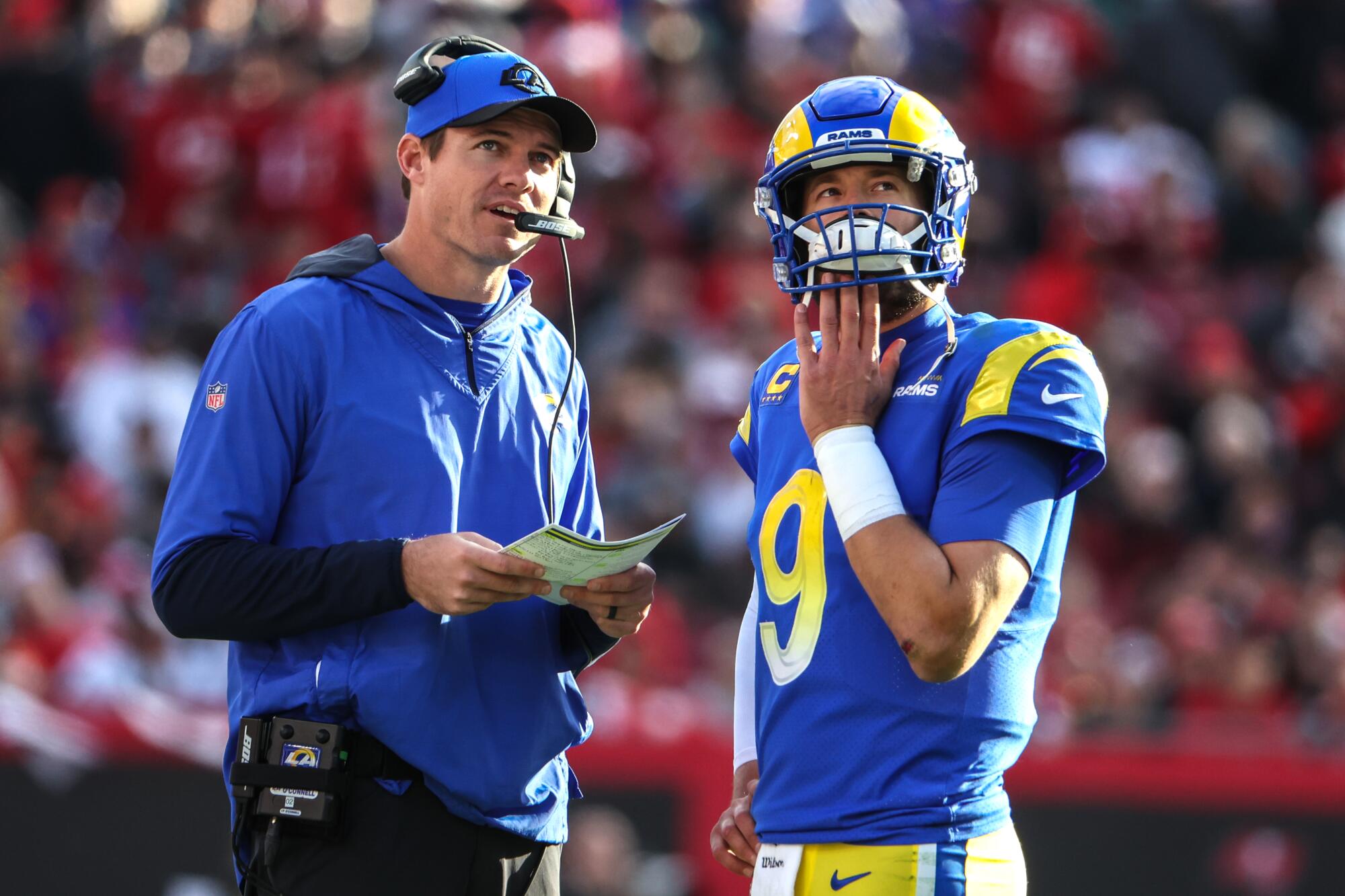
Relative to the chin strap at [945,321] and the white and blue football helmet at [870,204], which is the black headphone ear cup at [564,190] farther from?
the chin strap at [945,321]

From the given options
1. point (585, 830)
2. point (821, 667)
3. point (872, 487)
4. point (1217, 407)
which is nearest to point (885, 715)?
point (821, 667)

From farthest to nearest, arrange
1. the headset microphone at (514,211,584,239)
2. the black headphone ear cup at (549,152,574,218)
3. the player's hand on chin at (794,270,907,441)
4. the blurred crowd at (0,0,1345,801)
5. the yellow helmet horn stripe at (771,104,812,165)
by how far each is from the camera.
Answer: the blurred crowd at (0,0,1345,801) < the black headphone ear cup at (549,152,574,218) < the headset microphone at (514,211,584,239) < the yellow helmet horn stripe at (771,104,812,165) < the player's hand on chin at (794,270,907,441)

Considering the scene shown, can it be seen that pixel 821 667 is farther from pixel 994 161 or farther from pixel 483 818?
pixel 994 161

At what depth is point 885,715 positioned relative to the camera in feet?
10.4

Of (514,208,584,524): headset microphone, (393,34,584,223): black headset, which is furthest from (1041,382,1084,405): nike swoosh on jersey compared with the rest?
(393,34,584,223): black headset

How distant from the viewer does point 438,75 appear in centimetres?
379

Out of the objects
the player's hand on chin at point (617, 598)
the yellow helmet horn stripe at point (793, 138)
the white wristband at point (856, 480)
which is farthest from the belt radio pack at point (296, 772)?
the yellow helmet horn stripe at point (793, 138)

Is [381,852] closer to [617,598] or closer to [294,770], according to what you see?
[294,770]

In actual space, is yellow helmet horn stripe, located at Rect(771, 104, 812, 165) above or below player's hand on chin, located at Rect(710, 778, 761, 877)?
above

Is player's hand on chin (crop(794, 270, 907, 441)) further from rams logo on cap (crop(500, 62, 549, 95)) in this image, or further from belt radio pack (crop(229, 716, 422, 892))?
belt radio pack (crop(229, 716, 422, 892))

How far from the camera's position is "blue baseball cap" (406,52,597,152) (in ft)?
12.2

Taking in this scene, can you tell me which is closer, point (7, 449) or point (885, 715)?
point (885, 715)

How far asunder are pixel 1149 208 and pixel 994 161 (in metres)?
1.10

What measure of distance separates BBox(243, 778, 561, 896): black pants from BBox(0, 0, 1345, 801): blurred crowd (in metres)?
3.82
